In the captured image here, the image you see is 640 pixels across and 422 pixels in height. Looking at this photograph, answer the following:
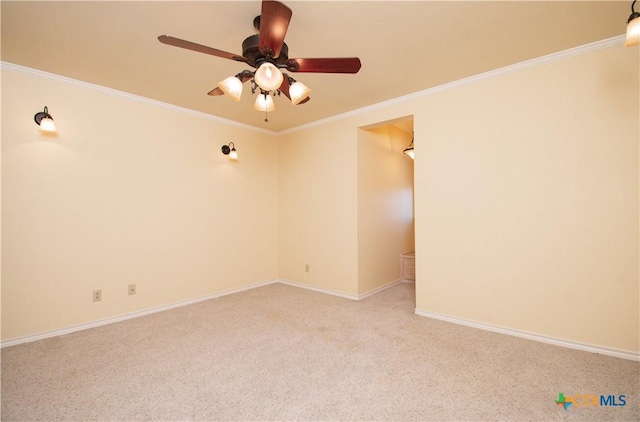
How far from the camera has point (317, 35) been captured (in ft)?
6.98

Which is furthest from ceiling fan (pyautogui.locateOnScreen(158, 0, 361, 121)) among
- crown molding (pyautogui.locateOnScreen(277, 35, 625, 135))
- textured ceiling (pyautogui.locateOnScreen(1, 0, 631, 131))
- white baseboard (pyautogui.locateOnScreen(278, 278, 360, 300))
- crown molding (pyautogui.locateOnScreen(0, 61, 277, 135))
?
white baseboard (pyautogui.locateOnScreen(278, 278, 360, 300))

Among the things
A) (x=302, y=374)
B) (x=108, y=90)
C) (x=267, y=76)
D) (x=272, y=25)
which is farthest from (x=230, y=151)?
(x=302, y=374)

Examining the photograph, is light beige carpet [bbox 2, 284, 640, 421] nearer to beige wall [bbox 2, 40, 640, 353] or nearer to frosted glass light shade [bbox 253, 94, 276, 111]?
beige wall [bbox 2, 40, 640, 353]

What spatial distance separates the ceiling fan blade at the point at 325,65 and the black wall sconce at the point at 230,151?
2383mm

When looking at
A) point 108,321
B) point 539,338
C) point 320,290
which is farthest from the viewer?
point 320,290

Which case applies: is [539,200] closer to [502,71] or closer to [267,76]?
[502,71]

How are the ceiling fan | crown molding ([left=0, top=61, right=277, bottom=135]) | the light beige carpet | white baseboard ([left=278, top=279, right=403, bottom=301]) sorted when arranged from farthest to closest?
white baseboard ([left=278, top=279, right=403, bottom=301]) < crown molding ([left=0, top=61, right=277, bottom=135]) < the light beige carpet < the ceiling fan

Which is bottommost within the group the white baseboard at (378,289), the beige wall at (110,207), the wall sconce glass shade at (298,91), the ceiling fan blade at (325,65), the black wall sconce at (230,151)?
the white baseboard at (378,289)

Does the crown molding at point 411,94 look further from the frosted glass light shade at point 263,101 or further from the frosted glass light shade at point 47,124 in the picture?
the frosted glass light shade at point 263,101

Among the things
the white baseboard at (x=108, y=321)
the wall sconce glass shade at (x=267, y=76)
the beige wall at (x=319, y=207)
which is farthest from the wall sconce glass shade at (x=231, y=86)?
the white baseboard at (x=108, y=321)

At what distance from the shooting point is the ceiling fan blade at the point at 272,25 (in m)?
1.40

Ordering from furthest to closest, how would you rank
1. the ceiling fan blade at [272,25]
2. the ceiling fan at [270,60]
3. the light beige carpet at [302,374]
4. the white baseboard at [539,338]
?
the white baseboard at [539,338] → the light beige carpet at [302,374] → the ceiling fan at [270,60] → the ceiling fan blade at [272,25]

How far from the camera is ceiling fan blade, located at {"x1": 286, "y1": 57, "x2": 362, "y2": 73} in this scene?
69.9 inches

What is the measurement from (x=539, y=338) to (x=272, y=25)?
10.4ft
